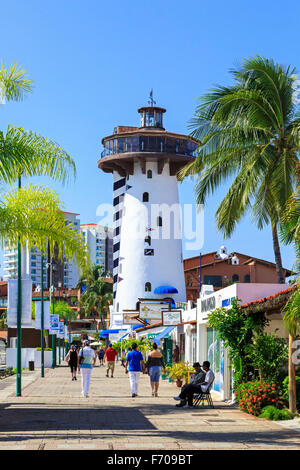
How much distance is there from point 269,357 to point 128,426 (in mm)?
4926

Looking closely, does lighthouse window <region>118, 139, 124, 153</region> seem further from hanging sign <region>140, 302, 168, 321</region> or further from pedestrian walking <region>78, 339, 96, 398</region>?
pedestrian walking <region>78, 339, 96, 398</region>

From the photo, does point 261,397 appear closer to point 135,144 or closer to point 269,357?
point 269,357

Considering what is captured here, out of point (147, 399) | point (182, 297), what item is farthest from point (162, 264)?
point (147, 399)

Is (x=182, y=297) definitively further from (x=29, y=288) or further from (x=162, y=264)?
(x=29, y=288)

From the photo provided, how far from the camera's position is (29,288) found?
94.9 ft

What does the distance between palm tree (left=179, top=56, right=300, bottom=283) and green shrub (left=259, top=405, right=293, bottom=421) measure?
726 cm

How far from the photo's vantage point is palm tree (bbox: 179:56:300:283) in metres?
22.1

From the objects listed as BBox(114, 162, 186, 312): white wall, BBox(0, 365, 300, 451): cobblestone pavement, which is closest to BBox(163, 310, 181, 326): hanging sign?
Result: BBox(0, 365, 300, 451): cobblestone pavement

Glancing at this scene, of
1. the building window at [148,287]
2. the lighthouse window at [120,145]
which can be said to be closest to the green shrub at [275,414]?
the building window at [148,287]

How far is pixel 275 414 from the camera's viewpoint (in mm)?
15672

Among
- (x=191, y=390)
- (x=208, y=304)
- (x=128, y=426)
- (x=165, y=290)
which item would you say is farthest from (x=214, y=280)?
(x=128, y=426)

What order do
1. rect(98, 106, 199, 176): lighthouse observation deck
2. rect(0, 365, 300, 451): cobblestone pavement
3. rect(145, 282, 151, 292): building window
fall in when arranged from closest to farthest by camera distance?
rect(0, 365, 300, 451): cobblestone pavement, rect(145, 282, 151, 292): building window, rect(98, 106, 199, 176): lighthouse observation deck

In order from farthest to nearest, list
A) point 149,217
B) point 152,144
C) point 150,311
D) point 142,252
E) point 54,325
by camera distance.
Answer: point 152,144 < point 149,217 < point 142,252 < point 54,325 < point 150,311

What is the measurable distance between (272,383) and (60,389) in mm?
11184
